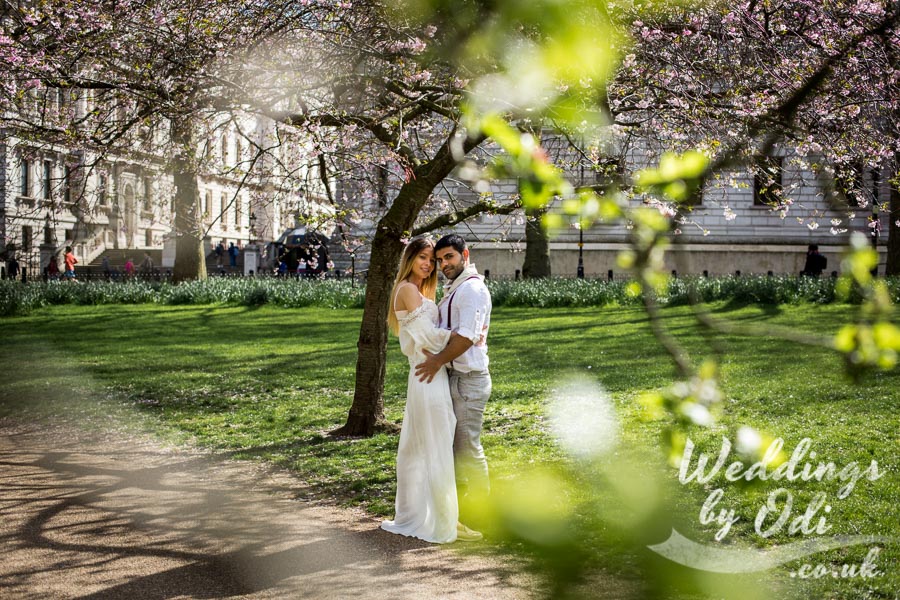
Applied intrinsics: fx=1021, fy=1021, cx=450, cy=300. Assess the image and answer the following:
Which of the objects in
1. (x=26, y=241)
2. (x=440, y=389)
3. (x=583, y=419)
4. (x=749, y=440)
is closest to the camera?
(x=749, y=440)

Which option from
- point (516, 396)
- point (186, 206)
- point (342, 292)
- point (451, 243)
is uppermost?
point (186, 206)

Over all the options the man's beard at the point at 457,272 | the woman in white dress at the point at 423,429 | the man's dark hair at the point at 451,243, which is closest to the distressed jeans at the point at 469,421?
the woman in white dress at the point at 423,429

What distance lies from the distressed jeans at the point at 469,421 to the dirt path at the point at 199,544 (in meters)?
0.71

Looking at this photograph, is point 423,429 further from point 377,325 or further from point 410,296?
point 377,325

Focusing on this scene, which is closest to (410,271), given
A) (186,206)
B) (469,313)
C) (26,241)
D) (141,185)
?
(469,313)

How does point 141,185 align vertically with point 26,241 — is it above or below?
above

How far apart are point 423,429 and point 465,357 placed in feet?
1.89

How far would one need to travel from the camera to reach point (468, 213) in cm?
1045

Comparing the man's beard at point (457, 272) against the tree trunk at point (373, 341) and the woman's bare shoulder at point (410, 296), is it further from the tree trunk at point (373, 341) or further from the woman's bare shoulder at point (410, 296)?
the tree trunk at point (373, 341)

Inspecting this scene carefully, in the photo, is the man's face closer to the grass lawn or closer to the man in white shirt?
the man in white shirt

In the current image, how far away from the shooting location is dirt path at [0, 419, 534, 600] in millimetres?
5578

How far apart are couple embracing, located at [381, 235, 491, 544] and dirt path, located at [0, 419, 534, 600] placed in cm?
28

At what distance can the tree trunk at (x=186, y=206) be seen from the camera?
12742 mm

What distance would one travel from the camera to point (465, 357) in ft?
22.9
